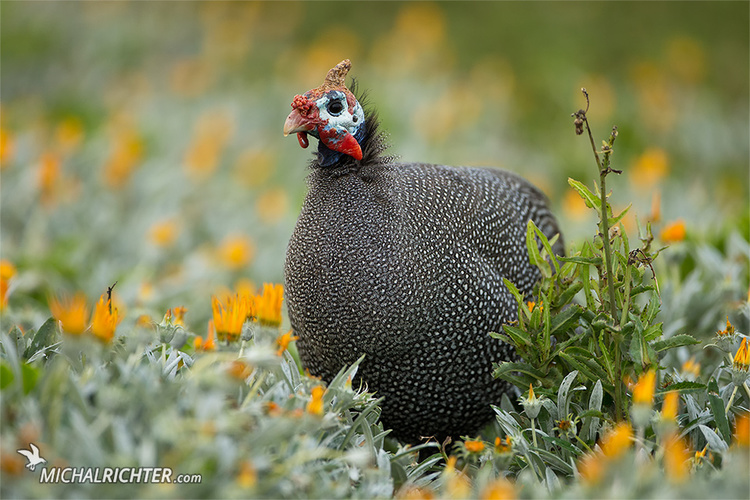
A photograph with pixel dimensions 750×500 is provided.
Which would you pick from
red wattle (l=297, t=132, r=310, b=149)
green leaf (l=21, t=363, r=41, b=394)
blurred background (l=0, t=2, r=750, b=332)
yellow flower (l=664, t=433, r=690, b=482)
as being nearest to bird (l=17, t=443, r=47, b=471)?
green leaf (l=21, t=363, r=41, b=394)

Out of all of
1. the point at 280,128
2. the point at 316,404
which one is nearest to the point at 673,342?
the point at 316,404

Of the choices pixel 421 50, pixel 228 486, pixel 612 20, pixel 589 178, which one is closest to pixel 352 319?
pixel 228 486

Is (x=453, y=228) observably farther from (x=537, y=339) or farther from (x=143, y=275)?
(x=143, y=275)

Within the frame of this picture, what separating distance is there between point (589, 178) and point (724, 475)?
16.9 ft

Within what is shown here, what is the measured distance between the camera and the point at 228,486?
6.00 ft

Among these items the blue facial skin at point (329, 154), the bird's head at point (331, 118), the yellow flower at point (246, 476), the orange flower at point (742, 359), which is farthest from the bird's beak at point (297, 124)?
the orange flower at point (742, 359)

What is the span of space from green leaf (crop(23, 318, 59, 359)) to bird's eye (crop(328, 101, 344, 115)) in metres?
1.16

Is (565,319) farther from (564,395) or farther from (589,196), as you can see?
(589,196)

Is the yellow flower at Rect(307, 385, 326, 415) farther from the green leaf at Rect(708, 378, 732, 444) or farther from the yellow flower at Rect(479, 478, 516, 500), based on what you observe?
the green leaf at Rect(708, 378, 732, 444)

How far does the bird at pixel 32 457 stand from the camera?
1.91 metres

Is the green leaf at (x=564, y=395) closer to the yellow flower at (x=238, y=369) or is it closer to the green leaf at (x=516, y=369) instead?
the green leaf at (x=516, y=369)

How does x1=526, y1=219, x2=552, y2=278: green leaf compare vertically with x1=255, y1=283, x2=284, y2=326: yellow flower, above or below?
above

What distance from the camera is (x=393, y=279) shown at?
2.57m

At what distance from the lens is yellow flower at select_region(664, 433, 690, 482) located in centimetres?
186
